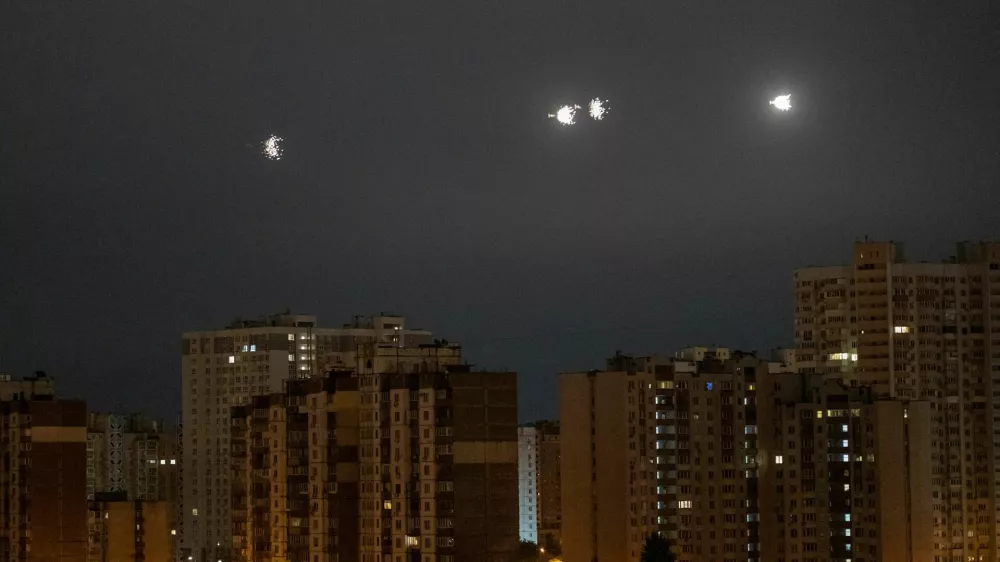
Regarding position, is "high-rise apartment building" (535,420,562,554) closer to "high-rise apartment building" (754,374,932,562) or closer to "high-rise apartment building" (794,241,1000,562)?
"high-rise apartment building" (794,241,1000,562)

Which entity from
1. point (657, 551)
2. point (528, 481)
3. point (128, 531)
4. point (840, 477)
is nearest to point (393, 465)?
point (657, 551)

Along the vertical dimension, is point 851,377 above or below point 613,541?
above

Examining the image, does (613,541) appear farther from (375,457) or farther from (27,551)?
(27,551)

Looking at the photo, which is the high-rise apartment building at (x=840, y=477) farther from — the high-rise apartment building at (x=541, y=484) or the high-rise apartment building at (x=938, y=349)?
A: the high-rise apartment building at (x=541, y=484)

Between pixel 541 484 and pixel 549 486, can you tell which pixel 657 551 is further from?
pixel 541 484

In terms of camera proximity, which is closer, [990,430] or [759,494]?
[759,494]

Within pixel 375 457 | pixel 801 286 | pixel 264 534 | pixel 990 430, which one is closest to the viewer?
pixel 375 457

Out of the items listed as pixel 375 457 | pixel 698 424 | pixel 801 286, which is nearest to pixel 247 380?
pixel 801 286
